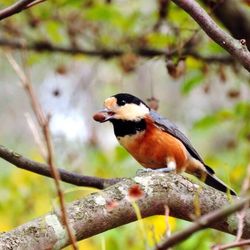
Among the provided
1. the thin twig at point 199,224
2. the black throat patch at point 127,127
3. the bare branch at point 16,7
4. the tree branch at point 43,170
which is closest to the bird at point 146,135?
the black throat patch at point 127,127

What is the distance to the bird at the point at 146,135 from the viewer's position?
305cm

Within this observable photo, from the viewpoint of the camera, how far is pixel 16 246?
1641 millimetres

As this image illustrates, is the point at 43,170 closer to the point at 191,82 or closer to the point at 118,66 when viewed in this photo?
the point at 191,82

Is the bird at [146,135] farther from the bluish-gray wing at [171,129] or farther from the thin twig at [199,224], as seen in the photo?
the thin twig at [199,224]

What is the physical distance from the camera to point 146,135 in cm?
309

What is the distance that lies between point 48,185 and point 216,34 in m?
2.61

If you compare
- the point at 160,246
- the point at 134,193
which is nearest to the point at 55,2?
the point at 134,193

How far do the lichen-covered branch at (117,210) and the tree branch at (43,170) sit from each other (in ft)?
1.23

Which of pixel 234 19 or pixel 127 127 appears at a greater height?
pixel 234 19

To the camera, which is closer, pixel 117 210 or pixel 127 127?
pixel 117 210

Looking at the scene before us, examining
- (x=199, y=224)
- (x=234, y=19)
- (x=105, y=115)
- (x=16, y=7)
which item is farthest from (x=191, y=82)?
(x=199, y=224)

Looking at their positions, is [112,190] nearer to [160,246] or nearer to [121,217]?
[121,217]

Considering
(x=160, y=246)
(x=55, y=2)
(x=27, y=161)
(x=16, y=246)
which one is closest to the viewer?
(x=160, y=246)

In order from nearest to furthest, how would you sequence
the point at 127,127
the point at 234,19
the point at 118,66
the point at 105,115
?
the point at 105,115 < the point at 127,127 < the point at 234,19 < the point at 118,66
